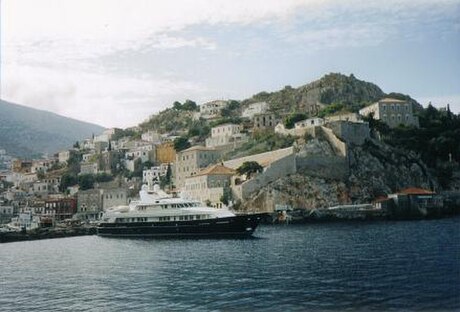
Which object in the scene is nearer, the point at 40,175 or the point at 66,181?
the point at 66,181

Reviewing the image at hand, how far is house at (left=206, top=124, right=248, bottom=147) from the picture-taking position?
3455 inches

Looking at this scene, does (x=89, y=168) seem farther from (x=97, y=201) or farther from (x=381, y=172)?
(x=381, y=172)

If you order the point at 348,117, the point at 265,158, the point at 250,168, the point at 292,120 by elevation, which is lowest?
the point at 250,168

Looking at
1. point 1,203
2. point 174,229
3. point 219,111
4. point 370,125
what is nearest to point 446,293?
point 174,229

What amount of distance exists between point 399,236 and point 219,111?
79.7 metres

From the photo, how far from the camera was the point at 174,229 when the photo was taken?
1876 inches

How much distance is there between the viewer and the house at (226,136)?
87750 millimetres

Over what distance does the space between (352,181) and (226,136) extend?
2856 cm

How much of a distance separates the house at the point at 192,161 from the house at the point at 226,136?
5039 millimetres

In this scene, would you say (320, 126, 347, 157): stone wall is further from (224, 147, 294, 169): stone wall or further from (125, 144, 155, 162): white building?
(125, 144, 155, 162): white building

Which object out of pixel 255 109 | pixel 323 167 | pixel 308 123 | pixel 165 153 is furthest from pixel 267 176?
pixel 255 109

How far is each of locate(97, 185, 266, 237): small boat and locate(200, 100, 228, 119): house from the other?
202ft

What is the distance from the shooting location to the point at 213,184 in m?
69.6

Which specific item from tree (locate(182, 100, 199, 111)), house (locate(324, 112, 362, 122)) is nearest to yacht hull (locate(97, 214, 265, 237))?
house (locate(324, 112, 362, 122))
